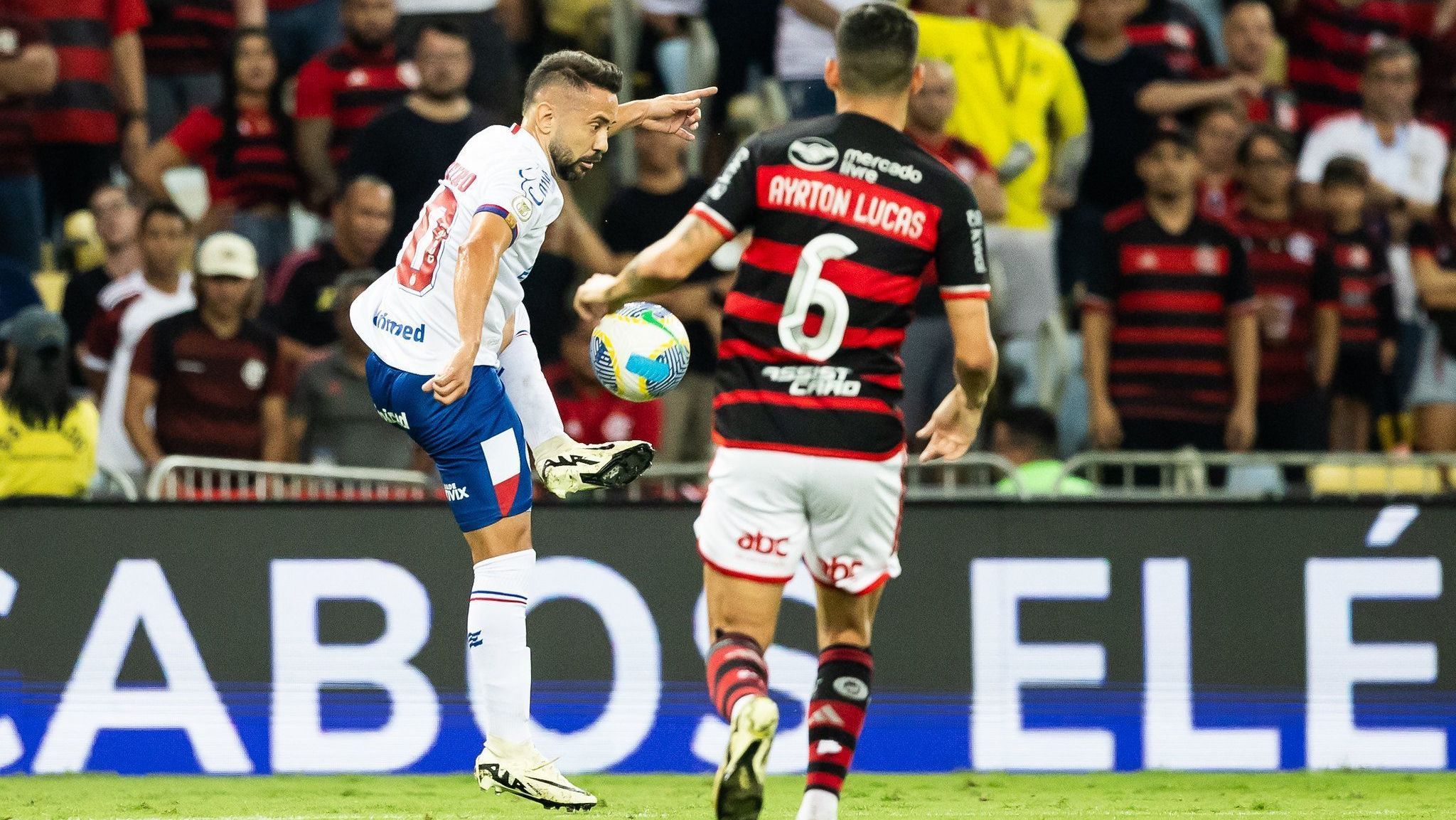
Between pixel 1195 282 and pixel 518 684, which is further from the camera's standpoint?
pixel 1195 282

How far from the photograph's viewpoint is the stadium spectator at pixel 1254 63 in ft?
38.6

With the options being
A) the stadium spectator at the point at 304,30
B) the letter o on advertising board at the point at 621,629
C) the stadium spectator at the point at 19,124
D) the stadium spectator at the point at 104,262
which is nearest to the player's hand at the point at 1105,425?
the letter o on advertising board at the point at 621,629

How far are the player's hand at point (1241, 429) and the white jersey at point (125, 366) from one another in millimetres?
5608

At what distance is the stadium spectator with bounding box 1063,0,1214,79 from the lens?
11.6 m

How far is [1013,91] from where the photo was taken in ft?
35.7

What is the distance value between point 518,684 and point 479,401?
3.16ft

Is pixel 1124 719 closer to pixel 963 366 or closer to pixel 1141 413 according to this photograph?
pixel 1141 413

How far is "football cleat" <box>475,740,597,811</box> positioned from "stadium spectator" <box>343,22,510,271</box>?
15.3 ft

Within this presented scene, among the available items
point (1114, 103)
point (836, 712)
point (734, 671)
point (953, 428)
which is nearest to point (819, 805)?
point (836, 712)

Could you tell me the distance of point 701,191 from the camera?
10516 millimetres

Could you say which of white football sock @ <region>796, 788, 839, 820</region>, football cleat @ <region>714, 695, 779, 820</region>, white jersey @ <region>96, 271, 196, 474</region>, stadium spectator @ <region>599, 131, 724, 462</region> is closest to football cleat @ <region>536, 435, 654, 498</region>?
white football sock @ <region>796, 788, 839, 820</region>

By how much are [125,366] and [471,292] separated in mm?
4818

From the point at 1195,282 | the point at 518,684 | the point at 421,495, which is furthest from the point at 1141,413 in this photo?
the point at 518,684

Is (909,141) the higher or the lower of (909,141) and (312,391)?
the higher
